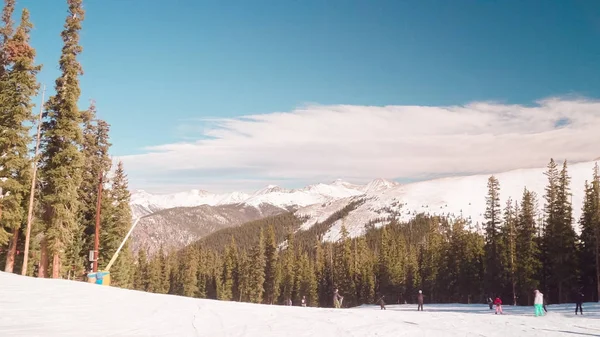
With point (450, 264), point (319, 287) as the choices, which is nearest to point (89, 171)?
point (450, 264)

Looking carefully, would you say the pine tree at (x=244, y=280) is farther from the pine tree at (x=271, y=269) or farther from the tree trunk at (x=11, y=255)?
the tree trunk at (x=11, y=255)

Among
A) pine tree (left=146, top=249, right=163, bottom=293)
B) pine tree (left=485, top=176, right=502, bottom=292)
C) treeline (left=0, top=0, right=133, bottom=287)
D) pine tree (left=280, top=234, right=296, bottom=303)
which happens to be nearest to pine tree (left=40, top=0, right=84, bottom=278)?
treeline (left=0, top=0, right=133, bottom=287)

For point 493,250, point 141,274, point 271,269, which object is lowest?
point 141,274

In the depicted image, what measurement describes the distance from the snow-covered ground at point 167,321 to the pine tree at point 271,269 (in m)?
78.3

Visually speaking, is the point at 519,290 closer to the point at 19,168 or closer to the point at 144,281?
the point at 19,168

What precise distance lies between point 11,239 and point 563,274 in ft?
225

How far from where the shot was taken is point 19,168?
35312 millimetres

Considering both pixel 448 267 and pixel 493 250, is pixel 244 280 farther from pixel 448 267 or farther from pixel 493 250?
pixel 493 250

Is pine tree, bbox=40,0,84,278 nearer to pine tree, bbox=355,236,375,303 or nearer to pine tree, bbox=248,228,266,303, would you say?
pine tree, bbox=248,228,266,303

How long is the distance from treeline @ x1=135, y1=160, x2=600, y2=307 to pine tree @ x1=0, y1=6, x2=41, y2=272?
5876cm

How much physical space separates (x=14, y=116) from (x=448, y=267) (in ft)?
272

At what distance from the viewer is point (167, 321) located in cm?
1795

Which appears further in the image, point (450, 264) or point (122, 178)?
point (450, 264)

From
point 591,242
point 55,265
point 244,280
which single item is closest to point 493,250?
point 591,242
